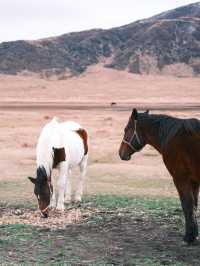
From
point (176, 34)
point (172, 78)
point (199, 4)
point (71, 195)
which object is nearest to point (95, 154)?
point (71, 195)

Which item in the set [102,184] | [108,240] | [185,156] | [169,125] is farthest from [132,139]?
[102,184]

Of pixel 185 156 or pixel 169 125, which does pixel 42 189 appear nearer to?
pixel 169 125

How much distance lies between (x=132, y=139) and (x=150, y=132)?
0.41 metres

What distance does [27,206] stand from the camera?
1284 centimetres

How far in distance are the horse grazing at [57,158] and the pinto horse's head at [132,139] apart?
167 centimetres

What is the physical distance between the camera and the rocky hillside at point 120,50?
11669 cm

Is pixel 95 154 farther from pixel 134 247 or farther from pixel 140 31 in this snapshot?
pixel 140 31

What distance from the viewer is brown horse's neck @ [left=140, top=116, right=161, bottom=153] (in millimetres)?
9992

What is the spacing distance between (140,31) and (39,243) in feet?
424

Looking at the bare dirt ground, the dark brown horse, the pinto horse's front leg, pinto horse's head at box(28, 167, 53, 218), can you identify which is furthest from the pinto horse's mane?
the dark brown horse

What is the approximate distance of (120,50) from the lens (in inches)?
5089

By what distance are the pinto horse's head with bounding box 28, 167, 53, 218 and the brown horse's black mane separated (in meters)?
2.24

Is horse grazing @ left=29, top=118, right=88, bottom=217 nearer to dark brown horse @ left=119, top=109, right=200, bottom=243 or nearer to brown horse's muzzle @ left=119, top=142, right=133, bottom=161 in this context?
brown horse's muzzle @ left=119, top=142, right=133, bottom=161

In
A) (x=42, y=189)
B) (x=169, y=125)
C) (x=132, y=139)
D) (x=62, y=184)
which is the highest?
(x=169, y=125)
